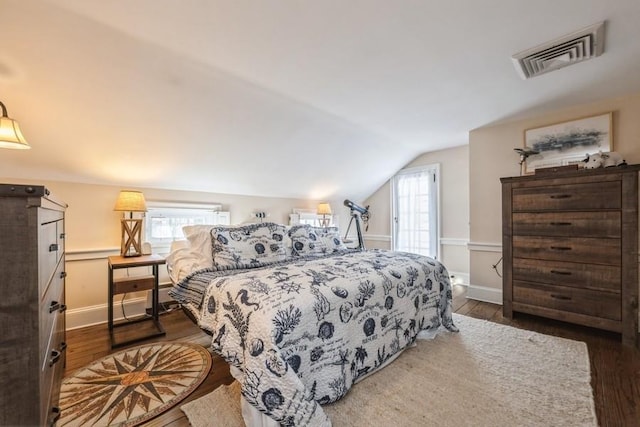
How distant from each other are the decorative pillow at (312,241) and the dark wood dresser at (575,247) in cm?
179

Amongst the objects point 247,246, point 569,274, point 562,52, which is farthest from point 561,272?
point 247,246

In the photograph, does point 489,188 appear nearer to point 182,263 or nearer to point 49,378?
point 182,263

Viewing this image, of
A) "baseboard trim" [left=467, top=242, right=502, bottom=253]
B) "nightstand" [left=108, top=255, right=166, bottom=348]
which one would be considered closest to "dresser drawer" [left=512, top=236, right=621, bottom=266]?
"baseboard trim" [left=467, top=242, right=502, bottom=253]

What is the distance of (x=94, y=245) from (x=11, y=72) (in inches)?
61.9

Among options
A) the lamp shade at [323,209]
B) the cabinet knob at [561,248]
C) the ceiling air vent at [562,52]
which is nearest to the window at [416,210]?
the lamp shade at [323,209]

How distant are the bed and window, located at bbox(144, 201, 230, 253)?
2.27 ft

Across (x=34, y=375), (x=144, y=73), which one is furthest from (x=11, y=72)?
(x=34, y=375)

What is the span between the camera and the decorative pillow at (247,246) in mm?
2326

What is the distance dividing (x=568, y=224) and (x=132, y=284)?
399 centimetres

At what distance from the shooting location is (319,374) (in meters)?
1.46

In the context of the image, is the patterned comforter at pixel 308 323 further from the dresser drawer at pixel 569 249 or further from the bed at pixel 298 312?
the dresser drawer at pixel 569 249

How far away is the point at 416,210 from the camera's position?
4.83 meters

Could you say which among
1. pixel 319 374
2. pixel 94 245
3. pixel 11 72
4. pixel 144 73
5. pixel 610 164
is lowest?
pixel 319 374

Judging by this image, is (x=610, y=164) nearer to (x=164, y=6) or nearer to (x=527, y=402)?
(x=527, y=402)
